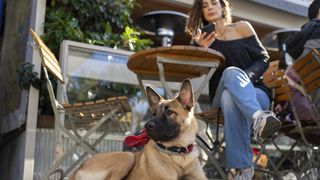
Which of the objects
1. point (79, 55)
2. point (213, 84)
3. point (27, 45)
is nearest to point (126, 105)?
point (213, 84)

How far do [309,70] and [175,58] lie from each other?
1160 millimetres

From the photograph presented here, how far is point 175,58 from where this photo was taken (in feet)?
10.9

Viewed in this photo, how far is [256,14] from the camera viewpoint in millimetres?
6465

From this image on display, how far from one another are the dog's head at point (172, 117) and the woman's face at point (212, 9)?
1.12m

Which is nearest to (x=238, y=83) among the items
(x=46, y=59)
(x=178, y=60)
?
(x=178, y=60)

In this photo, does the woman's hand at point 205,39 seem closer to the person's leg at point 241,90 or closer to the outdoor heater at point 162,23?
the person's leg at point 241,90

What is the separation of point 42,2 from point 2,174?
1956mm

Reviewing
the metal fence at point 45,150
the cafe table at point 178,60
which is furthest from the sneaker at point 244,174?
the metal fence at point 45,150

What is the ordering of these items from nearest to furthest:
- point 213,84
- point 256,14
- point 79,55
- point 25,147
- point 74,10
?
point 213,84
point 25,147
point 79,55
point 74,10
point 256,14

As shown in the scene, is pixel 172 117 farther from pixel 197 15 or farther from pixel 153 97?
pixel 197 15

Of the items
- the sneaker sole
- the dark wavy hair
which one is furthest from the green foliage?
the sneaker sole

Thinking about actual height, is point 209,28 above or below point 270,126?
above

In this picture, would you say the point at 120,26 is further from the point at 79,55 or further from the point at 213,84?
the point at 213,84

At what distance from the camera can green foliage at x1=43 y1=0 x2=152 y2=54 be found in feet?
15.3
